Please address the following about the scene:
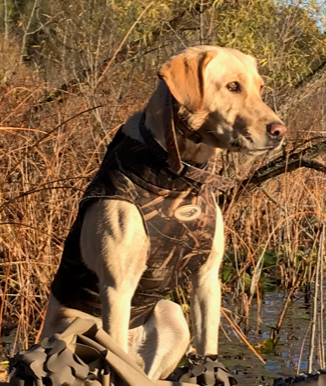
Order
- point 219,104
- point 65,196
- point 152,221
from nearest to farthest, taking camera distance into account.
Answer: point 152,221, point 219,104, point 65,196

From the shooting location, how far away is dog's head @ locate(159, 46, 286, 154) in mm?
2789

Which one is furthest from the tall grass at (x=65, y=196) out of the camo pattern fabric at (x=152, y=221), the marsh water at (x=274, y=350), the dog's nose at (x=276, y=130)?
the dog's nose at (x=276, y=130)

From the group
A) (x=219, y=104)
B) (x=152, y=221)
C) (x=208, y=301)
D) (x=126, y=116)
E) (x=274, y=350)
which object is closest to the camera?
(x=152, y=221)

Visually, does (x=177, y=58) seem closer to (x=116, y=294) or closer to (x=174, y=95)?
(x=174, y=95)

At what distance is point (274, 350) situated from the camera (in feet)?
16.5

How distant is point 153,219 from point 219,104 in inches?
22.5

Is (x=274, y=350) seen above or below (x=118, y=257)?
below

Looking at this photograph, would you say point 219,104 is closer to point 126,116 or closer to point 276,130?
point 276,130

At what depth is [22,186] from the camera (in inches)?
194

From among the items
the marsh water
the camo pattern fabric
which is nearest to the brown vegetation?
the marsh water

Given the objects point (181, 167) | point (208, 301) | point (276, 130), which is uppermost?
point (276, 130)

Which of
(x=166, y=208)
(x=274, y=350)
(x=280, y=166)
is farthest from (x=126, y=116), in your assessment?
(x=166, y=208)

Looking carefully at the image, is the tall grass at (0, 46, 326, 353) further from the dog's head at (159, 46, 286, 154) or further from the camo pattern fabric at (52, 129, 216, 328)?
the dog's head at (159, 46, 286, 154)

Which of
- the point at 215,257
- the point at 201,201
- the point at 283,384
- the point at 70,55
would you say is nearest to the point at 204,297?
the point at 215,257
